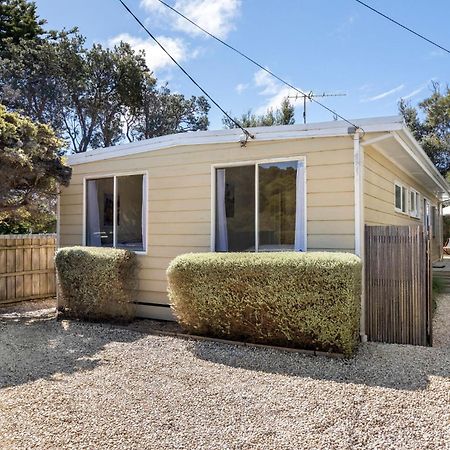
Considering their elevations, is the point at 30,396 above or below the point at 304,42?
below

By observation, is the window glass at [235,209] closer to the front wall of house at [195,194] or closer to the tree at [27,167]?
the front wall of house at [195,194]

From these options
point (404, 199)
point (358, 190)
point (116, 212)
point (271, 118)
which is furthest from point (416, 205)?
point (271, 118)

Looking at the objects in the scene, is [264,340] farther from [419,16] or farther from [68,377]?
[419,16]

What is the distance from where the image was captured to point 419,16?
21.7 feet

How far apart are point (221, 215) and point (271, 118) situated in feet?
50.7

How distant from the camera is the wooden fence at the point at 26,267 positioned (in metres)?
8.32

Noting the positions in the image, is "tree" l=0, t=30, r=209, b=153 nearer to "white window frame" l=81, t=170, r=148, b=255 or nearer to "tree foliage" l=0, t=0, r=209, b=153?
"tree foliage" l=0, t=0, r=209, b=153

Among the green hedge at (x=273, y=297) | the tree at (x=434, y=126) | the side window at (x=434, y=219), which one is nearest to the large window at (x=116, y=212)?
the green hedge at (x=273, y=297)

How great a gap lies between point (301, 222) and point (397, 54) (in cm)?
574

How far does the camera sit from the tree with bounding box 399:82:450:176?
23.2 m

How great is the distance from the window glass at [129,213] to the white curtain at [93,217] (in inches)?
19.5

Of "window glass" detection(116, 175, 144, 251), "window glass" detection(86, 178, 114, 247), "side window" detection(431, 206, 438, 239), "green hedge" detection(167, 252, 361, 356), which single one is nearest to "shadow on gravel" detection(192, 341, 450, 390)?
"green hedge" detection(167, 252, 361, 356)

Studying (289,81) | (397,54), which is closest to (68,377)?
(289,81)

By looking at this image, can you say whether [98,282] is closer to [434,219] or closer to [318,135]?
[318,135]
